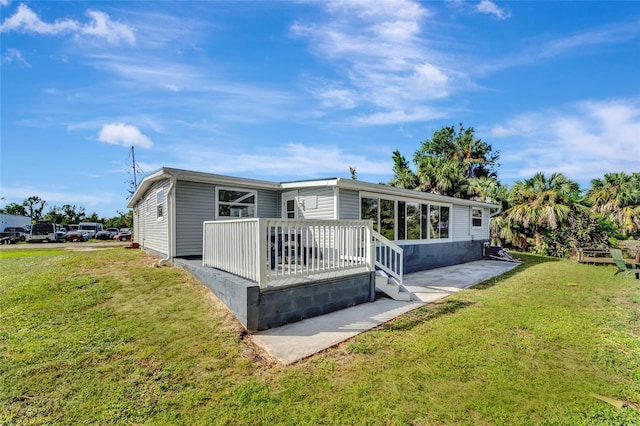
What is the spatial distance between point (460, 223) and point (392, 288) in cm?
829

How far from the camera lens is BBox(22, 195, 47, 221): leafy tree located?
4938 centimetres

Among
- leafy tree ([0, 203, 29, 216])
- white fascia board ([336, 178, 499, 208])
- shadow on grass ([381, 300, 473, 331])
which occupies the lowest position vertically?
shadow on grass ([381, 300, 473, 331])

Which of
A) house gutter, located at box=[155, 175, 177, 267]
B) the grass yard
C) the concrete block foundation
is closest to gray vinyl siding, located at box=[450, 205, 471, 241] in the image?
the grass yard

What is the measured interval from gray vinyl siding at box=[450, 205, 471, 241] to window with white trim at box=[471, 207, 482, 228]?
0.48 meters

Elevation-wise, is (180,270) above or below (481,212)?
below

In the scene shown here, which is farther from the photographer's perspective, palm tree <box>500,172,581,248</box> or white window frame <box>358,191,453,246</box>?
palm tree <box>500,172,581,248</box>

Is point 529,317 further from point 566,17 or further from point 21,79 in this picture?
point 21,79

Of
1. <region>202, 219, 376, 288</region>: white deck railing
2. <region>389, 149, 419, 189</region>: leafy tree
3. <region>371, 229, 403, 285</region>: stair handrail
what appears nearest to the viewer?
<region>202, 219, 376, 288</region>: white deck railing

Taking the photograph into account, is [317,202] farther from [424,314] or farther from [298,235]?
[424,314]

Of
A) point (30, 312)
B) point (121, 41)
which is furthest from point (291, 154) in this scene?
point (30, 312)

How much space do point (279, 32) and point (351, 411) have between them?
31.2ft

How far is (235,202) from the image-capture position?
997 cm

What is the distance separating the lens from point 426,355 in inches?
154

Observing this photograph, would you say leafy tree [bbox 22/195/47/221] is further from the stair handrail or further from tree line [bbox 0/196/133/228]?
the stair handrail
